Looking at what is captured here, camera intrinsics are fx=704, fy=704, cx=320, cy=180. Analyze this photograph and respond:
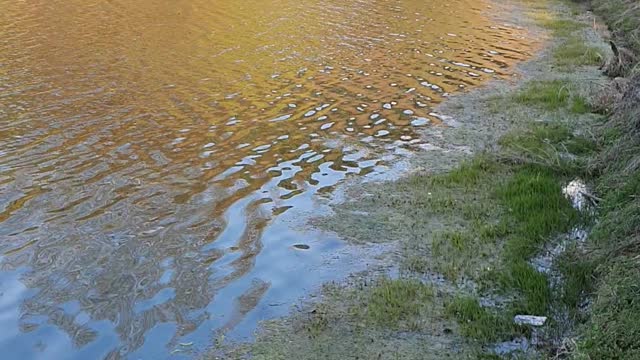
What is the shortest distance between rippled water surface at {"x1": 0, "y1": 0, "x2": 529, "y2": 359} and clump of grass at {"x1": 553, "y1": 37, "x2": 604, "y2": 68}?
100 cm

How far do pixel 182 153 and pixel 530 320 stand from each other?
5.45m

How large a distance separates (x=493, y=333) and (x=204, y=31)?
14.4 meters

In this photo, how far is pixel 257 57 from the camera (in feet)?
51.0

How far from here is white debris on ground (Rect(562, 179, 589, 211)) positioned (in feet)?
25.1

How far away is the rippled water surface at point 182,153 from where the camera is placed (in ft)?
19.1

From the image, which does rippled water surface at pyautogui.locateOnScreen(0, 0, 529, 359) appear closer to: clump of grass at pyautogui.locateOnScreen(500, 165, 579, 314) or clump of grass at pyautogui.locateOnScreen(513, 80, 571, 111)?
clump of grass at pyautogui.locateOnScreen(513, 80, 571, 111)

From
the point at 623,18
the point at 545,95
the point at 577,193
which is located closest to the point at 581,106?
the point at 545,95

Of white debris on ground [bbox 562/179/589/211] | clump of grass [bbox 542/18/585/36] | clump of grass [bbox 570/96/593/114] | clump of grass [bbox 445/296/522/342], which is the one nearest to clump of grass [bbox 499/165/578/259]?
white debris on ground [bbox 562/179/589/211]

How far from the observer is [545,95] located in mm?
12539

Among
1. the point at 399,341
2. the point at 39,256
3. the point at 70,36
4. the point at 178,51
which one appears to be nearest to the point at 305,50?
the point at 178,51

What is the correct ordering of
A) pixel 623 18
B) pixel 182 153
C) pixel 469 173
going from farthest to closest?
pixel 623 18, pixel 182 153, pixel 469 173

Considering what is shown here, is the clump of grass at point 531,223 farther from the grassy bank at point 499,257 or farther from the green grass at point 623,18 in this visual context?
the green grass at point 623,18

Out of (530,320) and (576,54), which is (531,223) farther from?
(576,54)

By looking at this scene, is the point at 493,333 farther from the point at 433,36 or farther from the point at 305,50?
the point at 433,36
